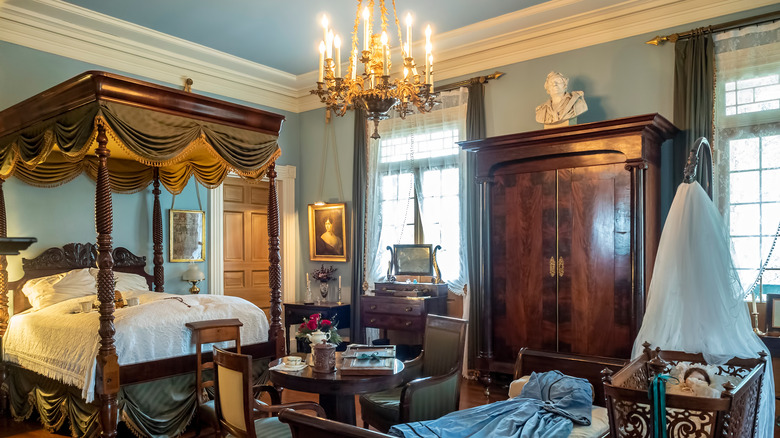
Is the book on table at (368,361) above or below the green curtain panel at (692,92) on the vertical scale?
below

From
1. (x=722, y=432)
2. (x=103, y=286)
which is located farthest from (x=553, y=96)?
(x=103, y=286)

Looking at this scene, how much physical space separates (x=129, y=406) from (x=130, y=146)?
6.41ft

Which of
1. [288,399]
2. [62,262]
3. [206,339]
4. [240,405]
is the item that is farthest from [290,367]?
[62,262]

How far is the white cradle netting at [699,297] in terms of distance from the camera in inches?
129

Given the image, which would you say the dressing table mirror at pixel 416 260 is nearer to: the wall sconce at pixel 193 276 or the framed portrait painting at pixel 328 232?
the framed portrait painting at pixel 328 232

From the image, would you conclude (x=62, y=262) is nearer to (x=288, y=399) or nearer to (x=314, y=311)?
(x=288, y=399)

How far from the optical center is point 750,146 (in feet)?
15.8

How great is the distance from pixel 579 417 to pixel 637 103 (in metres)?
3.40

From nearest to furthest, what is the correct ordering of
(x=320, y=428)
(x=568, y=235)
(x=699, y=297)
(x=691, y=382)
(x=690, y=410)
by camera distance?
(x=320, y=428) → (x=690, y=410) → (x=691, y=382) → (x=699, y=297) → (x=568, y=235)

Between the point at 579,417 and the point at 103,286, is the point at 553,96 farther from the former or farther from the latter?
the point at 103,286

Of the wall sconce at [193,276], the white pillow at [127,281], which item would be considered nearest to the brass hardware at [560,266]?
the wall sconce at [193,276]

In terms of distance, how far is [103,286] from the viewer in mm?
4043

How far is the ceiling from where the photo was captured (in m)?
5.53

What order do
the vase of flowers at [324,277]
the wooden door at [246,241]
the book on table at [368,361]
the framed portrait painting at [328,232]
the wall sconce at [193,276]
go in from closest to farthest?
1. the book on table at [368,361]
2. the wall sconce at [193,276]
3. the vase of flowers at [324,277]
4. the framed portrait painting at [328,232]
5. the wooden door at [246,241]
